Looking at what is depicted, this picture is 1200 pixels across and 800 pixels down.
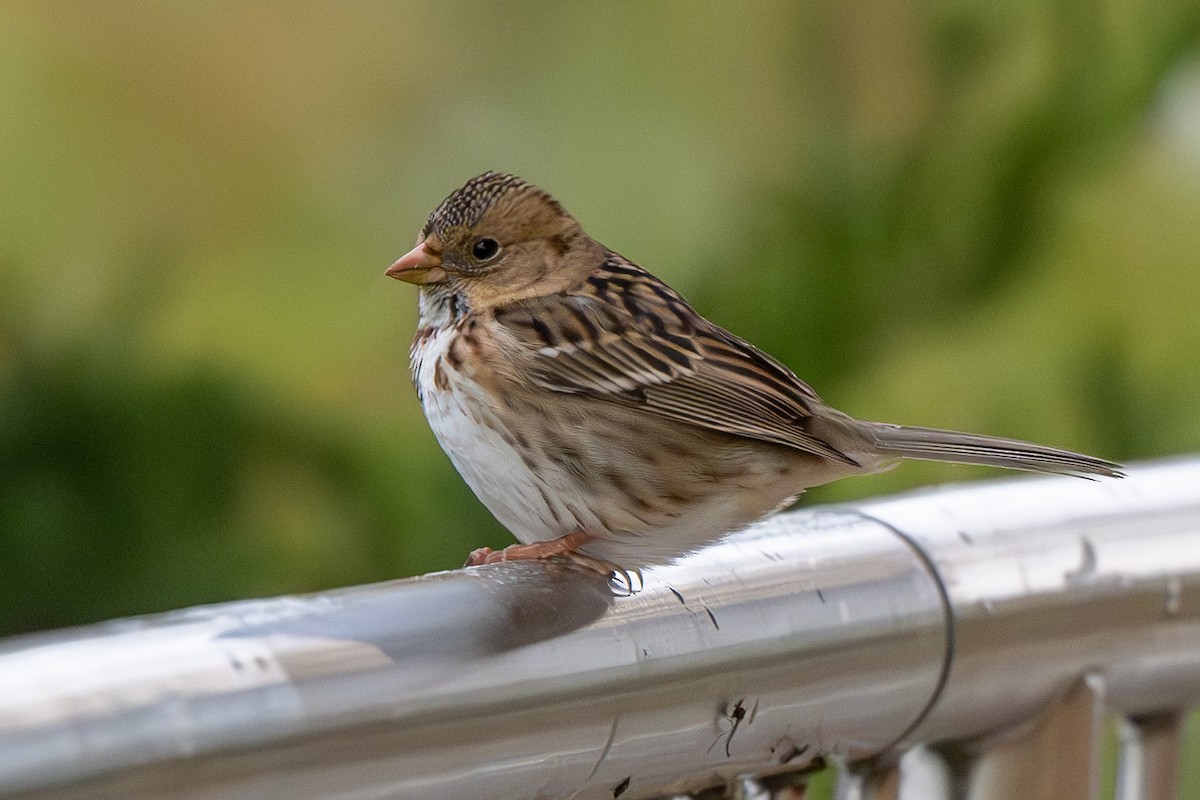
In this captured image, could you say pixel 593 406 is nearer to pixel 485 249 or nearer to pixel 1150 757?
pixel 485 249

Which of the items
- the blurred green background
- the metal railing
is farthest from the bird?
the blurred green background

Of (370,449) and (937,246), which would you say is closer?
(370,449)

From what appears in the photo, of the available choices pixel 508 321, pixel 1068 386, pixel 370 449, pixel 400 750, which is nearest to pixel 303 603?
pixel 400 750

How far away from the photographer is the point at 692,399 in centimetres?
119

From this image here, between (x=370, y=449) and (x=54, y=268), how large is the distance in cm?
44

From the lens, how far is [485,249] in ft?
3.73

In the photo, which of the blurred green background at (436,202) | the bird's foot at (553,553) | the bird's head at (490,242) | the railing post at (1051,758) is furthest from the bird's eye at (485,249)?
the blurred green background at (436,202)

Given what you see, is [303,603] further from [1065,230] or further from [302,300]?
[1065,230]

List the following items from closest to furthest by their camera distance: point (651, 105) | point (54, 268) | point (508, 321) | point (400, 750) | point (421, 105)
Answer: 1. point (400, 750)
2. point (508, 321)
3. point (54, 268)
4. point (421, 105)
5. point (651, 105)

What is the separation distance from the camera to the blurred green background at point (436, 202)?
1890 millimetres

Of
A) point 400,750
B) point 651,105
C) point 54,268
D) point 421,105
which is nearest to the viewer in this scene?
point 400,750

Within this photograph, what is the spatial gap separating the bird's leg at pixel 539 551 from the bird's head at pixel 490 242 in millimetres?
194

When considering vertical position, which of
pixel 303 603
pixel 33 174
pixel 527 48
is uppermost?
pixel 527 48

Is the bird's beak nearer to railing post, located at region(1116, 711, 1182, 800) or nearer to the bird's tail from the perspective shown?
the bird's tail
